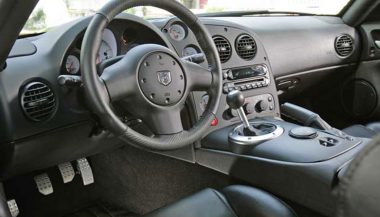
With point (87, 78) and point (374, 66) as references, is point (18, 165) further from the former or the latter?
point (374, 66)

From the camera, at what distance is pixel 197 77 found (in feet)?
4.31

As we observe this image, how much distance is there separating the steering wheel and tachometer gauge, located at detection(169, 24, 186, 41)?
30cm

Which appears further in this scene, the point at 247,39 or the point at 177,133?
the point at 247,39

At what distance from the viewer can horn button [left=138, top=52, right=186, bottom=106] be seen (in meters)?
1.20

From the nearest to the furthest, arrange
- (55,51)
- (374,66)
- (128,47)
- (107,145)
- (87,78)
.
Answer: (87,78) < (55,51) < (128,47) < (107,145) < (374,66)

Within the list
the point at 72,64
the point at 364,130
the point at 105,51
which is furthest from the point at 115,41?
the point at 364,130

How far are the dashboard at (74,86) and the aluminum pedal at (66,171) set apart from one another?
0.27m

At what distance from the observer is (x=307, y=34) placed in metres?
2.26

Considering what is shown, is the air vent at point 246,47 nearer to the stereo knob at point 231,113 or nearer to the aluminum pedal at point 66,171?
the stereo knob at point 231,113

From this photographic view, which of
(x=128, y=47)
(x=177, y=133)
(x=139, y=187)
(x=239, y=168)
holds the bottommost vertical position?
(x=139, y=187)

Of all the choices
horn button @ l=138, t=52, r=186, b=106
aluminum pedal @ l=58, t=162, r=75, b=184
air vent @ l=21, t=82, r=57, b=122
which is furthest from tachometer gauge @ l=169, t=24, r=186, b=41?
aluminum pedal @ l=58, t=162, r=75, b=184

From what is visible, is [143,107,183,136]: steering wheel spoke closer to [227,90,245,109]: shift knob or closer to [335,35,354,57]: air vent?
[227,90,245,109]: shift knob

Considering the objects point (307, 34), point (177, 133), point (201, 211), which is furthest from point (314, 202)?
point (307, 34)

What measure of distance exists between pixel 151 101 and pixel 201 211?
0.33m
